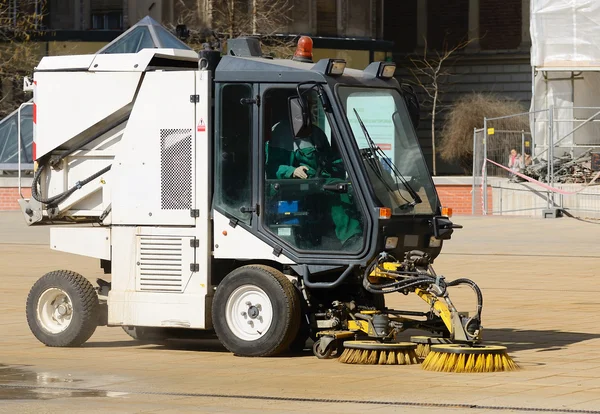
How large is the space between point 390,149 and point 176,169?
1.77 m

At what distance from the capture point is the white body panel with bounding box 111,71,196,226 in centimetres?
1209

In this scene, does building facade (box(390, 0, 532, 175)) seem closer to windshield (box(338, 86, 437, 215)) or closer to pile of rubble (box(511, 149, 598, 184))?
pile of rubble (box(511, 149, 598, 184))

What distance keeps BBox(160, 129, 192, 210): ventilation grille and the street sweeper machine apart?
14 millimetres

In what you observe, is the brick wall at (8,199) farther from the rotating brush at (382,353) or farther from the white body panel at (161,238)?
the rotating brush at (382,353)

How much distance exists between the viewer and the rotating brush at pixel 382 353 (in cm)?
1099

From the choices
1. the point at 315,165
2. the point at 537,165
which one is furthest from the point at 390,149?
the point at 537,165

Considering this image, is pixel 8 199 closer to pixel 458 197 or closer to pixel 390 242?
pixel 458 197

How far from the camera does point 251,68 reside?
11859mm

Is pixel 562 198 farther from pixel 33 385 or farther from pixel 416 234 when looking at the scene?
pixel 33 385

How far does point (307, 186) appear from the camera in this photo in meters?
11.7

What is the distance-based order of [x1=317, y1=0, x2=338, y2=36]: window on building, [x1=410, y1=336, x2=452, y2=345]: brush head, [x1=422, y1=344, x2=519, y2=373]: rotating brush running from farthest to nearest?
[x1=317, y1=0, x2=338, y2=36]: window on building < [x1=410, y1=336, x2=452, y2=345]: brush head < [x1=422, y1=344, x2=519, y2=373]: rotating brush

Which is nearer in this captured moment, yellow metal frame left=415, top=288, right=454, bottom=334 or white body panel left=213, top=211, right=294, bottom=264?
yellow metal frame left=415, top=288, right=454, bottom=334

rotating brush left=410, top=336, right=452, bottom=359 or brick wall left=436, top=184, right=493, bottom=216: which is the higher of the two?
brick wall left=436, top=184, right=493, bottom=216

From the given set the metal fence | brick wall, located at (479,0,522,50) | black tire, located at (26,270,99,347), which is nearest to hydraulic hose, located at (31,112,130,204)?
black tire, located at (26,270,99,347)
